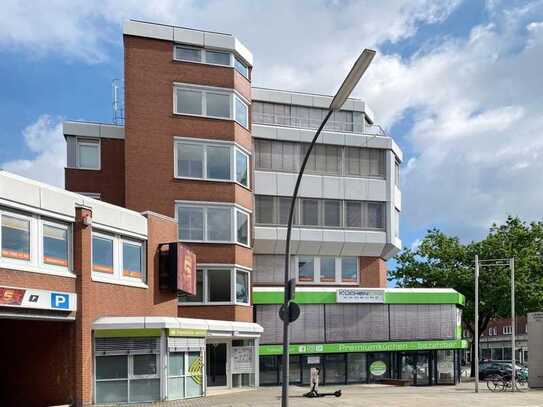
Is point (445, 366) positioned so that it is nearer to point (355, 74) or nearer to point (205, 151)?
point (205, 151)

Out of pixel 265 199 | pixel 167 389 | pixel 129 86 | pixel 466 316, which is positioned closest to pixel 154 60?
pixel 129 86

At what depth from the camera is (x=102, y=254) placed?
2228cm

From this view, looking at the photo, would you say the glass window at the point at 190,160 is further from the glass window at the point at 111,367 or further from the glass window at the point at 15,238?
the glass window at the point at 15,238

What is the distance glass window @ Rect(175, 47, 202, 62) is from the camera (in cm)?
3130

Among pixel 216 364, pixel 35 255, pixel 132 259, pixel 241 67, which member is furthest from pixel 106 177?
pixel 35 255

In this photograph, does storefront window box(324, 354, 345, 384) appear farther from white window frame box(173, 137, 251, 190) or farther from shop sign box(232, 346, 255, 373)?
white window frame box(173, 137, 251, 190)

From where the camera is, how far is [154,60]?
1211 inches

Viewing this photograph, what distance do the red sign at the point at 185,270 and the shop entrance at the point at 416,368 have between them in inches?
580

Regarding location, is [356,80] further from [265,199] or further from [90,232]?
[265,199]

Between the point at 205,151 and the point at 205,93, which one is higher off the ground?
the point at 205,93

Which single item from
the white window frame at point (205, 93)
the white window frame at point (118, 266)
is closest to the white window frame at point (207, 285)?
the white window frame at point (118, 266)

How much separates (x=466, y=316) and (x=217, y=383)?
2969 cm

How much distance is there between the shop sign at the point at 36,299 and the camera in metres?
18.2

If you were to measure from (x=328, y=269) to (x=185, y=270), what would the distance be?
14.4 m
